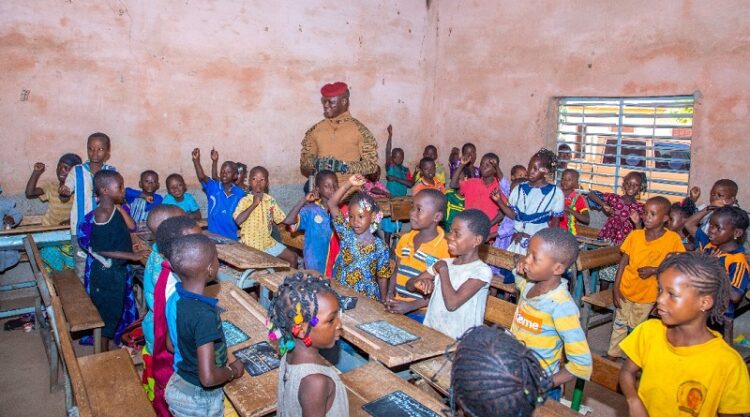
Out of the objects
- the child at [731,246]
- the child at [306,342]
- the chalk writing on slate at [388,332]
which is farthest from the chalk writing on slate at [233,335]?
the child at [731,246]

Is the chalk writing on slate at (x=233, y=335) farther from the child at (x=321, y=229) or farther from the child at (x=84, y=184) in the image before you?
the child at (x=84, y=184)

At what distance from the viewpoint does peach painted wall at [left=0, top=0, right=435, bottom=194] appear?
19.1 ft

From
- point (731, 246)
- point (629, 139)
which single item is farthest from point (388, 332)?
point (629, 139)

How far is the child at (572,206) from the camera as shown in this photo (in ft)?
17.8

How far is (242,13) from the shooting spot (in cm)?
706

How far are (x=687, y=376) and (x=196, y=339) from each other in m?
1.91

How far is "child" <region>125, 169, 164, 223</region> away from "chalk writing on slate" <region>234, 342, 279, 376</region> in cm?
365

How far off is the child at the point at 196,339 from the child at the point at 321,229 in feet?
6.43

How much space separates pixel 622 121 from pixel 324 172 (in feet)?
14.0

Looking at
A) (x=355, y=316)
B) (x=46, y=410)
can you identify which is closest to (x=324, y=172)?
(x=355, y=316)

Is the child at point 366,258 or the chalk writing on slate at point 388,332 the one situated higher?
the child at point 366,258

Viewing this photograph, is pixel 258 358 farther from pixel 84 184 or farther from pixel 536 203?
pixel 84 184

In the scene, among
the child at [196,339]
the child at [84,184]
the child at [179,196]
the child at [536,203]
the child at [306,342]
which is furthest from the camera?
the child at [179,196]

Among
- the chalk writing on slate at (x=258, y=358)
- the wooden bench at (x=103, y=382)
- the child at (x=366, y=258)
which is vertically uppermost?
the child at (x=366, y=258)
